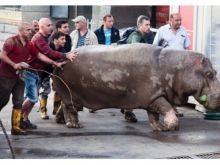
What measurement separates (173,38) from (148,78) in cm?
170

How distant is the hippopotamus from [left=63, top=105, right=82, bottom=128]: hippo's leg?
16.6 inches

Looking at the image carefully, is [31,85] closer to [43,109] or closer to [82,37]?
[43,109]

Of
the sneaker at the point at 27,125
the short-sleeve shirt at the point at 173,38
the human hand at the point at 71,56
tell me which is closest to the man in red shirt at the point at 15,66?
the sneaker at the point at 27,125

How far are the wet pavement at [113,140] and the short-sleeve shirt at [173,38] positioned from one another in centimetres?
121

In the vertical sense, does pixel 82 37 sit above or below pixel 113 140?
above

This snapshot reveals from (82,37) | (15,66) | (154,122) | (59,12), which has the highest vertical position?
(59,12)

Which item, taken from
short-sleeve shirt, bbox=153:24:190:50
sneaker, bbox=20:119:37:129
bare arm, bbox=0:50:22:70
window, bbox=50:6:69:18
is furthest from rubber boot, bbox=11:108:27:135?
window, bbox=50:6:69:18

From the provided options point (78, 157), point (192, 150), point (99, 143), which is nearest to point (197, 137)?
point (192, 150)

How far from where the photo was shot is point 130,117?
31.8 feet

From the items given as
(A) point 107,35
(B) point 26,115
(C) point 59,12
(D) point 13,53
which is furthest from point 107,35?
(C) point 59,12

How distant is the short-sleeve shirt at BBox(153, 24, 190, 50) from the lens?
10.0m

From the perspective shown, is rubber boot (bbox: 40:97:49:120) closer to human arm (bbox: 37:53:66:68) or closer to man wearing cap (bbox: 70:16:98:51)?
man wearing cap (bbox: 70:16:98:51)

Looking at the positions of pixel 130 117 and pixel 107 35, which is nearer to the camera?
pixel 130 117
